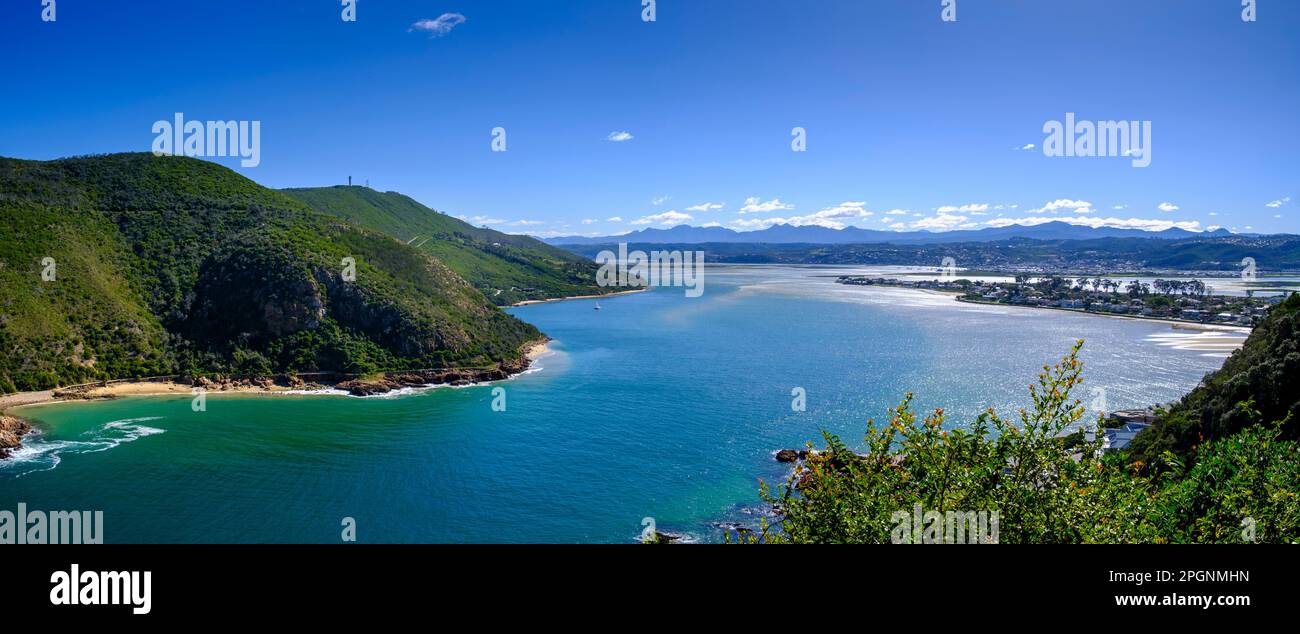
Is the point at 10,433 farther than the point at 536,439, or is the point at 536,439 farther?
the point at 536,439

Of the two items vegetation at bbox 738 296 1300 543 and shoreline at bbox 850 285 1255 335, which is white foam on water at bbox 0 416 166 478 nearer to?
vegetation at bbox 738 296 1300 543

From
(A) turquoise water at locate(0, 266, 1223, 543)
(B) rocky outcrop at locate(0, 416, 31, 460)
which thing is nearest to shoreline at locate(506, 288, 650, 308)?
(A) turquoise water at locate(0, 266, 1223, 543)

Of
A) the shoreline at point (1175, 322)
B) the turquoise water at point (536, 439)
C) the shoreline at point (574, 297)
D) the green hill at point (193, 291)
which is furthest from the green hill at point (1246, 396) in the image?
the shoreline at point (574, 297)

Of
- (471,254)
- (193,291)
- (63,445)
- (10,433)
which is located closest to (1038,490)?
(63,445)

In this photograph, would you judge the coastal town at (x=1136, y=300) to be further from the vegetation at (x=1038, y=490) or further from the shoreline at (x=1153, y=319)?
the vegetation at (x=1038, y=490)

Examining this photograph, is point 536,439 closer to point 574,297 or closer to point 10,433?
point 10,433

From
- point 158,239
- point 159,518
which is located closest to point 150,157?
point 158,239

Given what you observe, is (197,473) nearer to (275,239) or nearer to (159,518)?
(159,518)
